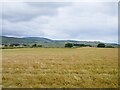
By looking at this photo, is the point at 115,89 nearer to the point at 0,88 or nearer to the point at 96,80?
the point at 96,80

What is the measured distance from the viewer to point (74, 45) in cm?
5516

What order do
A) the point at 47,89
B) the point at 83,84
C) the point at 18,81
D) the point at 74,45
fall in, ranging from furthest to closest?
the point at 74,45 → the point at 18,81 → the point at 83,84 → the point at 47,89

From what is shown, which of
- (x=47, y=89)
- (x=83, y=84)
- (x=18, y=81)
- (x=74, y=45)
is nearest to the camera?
(x=47, y=89)

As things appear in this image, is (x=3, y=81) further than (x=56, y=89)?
Yes

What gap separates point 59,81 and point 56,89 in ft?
4.25

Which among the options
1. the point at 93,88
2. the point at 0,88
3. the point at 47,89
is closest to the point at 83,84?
the point at 93,88

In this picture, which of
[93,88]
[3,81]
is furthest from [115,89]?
[3,81]

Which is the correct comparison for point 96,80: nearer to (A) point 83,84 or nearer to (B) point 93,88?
(A) point 83,84

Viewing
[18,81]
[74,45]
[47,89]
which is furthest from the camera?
[74,45]

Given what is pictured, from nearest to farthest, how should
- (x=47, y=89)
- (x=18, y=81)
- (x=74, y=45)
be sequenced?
(x=47, y=89)
(x=18, y=81)
(x=74, y=45)

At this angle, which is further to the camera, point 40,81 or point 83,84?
point 40,81

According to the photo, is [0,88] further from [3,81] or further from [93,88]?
[93,88]

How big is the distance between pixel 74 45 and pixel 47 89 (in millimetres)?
48409

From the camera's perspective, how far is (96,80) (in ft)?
28.1
